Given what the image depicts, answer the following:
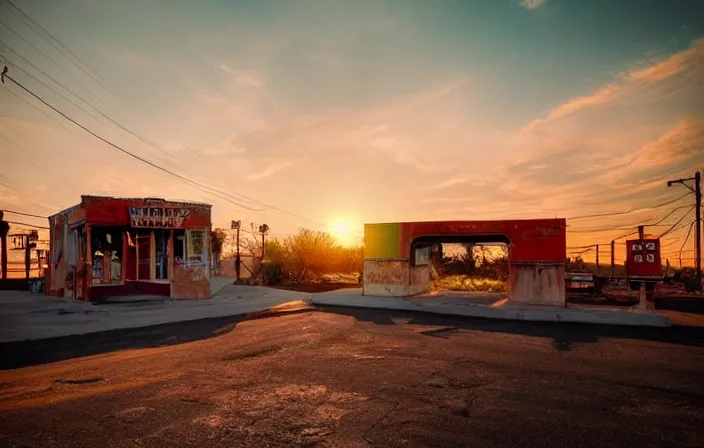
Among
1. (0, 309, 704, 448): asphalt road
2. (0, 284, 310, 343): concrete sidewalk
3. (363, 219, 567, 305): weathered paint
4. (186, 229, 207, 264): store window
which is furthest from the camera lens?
(186, 229, 207, 264): store window

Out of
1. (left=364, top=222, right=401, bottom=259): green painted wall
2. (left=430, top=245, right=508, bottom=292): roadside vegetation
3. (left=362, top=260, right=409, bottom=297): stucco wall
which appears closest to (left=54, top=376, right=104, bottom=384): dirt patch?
(left=362, top=260, right=409, bottom=297): stucco wall

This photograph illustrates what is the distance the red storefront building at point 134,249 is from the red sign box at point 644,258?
17648 millimetres

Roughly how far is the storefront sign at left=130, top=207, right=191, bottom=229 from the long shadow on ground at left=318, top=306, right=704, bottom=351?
9375mm

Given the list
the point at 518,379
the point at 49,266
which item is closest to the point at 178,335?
the point at 518,379

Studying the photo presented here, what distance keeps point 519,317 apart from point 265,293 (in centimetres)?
1286

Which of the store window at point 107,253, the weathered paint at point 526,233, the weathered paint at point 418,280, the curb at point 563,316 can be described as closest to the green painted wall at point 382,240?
the weathered paint at point 418,280

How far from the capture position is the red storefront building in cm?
1795

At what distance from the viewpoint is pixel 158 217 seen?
18.6 m

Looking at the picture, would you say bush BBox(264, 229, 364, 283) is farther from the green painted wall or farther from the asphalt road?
the asphalt road

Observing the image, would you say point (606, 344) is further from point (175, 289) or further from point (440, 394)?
point (175, 289)

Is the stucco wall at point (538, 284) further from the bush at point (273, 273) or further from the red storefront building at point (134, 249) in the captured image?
the bush at point (273, 273)

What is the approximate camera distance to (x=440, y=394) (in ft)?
19.5

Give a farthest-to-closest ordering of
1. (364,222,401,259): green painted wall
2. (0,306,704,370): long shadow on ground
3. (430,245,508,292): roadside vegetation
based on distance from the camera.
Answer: (430,245,508,292): roadside vegetation < (364,222,401,259): green painted wall < (0,306,704,370): long shadow on ground

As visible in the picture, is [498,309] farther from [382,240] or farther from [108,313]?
[108,313]
